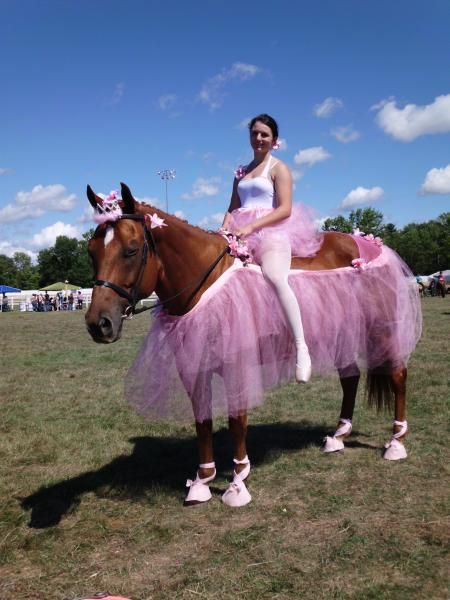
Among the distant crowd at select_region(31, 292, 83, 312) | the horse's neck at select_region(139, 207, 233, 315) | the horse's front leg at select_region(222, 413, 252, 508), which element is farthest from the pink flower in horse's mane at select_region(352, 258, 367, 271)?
the distant crowd at select_region(31, 292, 83, 312)

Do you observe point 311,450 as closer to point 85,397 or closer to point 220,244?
point 220,244

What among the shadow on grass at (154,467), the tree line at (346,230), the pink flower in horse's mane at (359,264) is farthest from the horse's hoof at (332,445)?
the tree line at (346,230)

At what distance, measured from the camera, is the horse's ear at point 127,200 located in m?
3.80

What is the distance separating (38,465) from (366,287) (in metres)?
4.05

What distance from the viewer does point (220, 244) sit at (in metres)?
4.41

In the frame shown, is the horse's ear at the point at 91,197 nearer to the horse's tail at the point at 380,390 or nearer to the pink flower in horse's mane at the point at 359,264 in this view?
the pink flower in horse's mane at the point at 359,264

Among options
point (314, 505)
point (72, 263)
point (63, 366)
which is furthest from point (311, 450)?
point (72, 263)

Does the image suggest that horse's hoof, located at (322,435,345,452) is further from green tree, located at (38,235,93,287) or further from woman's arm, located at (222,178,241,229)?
green tree, located at (38,235,93,287)

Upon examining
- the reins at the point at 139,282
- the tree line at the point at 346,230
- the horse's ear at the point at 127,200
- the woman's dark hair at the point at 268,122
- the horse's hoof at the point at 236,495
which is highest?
the tree line at the point at 346,230

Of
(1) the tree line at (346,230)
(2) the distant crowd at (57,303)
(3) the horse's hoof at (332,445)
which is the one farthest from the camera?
(1) the tree line at (346,230)

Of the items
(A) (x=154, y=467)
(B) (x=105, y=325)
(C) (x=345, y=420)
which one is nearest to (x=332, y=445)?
(C) (x=345, y=420)

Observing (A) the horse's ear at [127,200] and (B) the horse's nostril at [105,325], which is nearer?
(B) the horse's nostril at [105,325]

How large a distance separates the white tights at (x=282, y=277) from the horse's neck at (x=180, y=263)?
0.49m

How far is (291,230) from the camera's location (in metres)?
4.84
